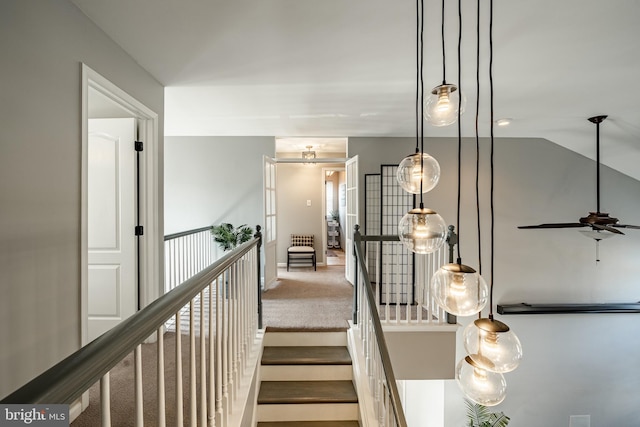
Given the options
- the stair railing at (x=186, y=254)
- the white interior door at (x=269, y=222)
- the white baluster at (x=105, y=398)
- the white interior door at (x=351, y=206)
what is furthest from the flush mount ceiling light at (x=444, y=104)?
the white interior door at (x=269, y=222)

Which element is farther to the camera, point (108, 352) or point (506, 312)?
point (506, 312)

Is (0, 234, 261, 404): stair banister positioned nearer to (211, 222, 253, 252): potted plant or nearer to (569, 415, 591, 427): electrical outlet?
(211, 222, 253, 252): potted plant

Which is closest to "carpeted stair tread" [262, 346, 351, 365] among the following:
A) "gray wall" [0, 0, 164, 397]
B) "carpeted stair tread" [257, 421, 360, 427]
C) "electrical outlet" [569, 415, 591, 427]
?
"carpeted stair tread" [257, 421, 360, 427]

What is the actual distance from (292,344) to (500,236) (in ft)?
12.9

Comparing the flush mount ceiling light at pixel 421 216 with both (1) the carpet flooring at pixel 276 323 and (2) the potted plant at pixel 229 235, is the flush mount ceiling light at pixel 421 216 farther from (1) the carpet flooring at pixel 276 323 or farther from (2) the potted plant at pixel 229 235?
(2) the potted plant at pixel 229 235

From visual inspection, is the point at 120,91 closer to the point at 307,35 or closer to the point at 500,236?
the point at 307,35

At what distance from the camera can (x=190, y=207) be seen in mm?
4828

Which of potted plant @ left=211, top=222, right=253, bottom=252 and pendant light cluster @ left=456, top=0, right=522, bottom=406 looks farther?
potted plant @ left=211, top=222, right=253, bottom=252

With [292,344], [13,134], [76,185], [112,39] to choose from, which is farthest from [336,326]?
[112,39]

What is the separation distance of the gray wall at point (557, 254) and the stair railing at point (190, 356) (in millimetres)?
3365

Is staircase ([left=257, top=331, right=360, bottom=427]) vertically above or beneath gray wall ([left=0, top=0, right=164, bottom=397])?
beneath

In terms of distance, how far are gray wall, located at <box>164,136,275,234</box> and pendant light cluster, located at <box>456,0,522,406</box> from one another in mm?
3972

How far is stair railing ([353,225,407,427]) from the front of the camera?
1.65 metres

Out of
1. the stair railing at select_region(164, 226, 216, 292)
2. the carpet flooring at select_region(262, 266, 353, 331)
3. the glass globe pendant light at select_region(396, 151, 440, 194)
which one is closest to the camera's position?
the glass globe pendant light at select_region(396, 151, 440, 194)
